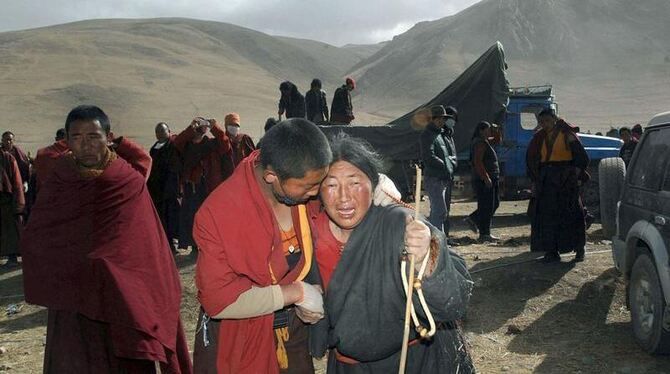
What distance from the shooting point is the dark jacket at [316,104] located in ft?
46.6

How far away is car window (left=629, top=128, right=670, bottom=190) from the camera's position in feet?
16.4

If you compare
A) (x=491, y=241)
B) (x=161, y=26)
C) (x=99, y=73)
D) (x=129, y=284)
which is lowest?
(x=491, y=241)

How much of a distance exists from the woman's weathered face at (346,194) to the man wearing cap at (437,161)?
5839mm

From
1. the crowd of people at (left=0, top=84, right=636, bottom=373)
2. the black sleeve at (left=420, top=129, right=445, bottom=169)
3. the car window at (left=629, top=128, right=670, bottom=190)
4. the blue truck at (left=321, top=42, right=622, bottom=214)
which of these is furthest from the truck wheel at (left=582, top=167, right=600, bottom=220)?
the crowd of people at (left=0, top=84, right=636, bottom=373)

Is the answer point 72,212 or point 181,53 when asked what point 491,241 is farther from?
point 181,53

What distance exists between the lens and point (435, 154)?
327 inches

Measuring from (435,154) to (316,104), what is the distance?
20.8ft

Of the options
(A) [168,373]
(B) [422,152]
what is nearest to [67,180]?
(A) [168,373]

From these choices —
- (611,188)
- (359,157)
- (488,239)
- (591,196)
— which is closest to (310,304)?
(359,157)

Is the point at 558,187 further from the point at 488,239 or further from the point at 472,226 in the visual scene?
the point at 472,226

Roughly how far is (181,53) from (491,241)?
7631 centimetres

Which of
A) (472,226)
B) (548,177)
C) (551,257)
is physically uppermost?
(548,177)

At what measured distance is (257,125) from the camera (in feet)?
135

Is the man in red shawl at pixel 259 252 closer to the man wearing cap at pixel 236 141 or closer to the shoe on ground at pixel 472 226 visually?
the man wearing cap at pixel 236 141
